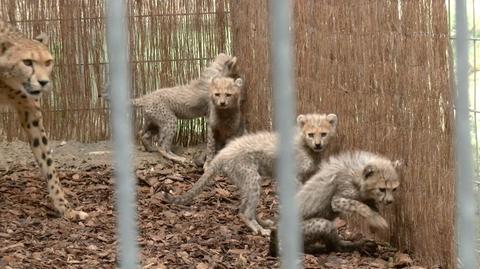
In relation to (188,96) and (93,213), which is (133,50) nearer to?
(188,96)

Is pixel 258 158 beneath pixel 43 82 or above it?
beneath

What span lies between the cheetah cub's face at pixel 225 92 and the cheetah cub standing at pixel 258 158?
1.31 metres

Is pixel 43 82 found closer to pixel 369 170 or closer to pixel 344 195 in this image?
pixel 344 195

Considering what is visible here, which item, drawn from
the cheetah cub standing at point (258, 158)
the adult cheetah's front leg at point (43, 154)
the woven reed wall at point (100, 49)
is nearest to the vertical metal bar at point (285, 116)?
the cheetah cub standing at point (258, 158)

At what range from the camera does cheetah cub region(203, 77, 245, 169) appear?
336 inches

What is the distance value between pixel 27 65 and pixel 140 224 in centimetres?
134

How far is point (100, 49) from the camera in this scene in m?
9.54

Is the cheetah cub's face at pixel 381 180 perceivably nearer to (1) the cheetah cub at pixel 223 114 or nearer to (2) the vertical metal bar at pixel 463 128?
(1) the cheetah cub at pixel 223 114

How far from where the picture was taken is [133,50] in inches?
374

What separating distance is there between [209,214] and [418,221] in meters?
1.85

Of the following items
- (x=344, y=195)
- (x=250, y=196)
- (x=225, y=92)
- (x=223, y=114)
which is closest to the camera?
(x=344, y=195)

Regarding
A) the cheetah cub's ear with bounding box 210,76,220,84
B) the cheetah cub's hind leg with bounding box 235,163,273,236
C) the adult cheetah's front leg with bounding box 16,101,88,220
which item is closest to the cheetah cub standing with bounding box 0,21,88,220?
the adult cheetah's front leg with bounding box 16,101,88,220

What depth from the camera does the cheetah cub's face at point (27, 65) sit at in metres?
6.52

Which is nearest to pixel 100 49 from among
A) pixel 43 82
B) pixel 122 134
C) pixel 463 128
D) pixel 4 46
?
pixel 4 46
